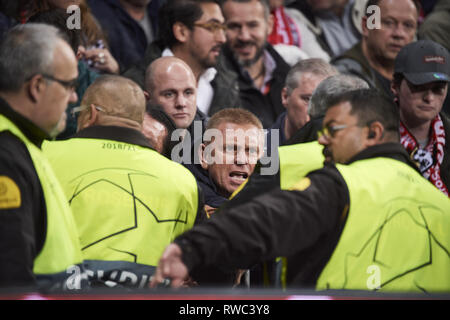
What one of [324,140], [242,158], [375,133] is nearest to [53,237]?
[324,140]

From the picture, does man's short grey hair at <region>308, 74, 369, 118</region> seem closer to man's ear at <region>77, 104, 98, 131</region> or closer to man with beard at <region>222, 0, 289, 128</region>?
man's ear at <region>77, 104, 98, 131</region>

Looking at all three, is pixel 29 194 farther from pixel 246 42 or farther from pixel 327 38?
pixel 327 38

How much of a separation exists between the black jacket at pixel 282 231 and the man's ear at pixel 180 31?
2.70m

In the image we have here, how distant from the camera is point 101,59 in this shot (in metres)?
5.00

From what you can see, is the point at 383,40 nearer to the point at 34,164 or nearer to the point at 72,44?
the point at 72,44

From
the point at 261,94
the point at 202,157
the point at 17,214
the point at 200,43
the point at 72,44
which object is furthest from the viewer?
the point at 261,94

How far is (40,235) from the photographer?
106 inches

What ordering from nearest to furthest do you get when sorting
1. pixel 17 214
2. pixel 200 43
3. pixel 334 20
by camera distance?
pixel 17 214 → pixel 200 43 → pixel 334 20

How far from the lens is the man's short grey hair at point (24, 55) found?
2.77 meters

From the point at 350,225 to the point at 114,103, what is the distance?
1267mm

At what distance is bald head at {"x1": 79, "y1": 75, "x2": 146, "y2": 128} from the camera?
11.7 feet

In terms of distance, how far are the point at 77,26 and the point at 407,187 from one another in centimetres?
232

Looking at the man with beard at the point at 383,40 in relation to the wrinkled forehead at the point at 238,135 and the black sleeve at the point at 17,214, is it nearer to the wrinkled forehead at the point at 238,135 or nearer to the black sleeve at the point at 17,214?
the wrinkled forehead at the point at 238,135
